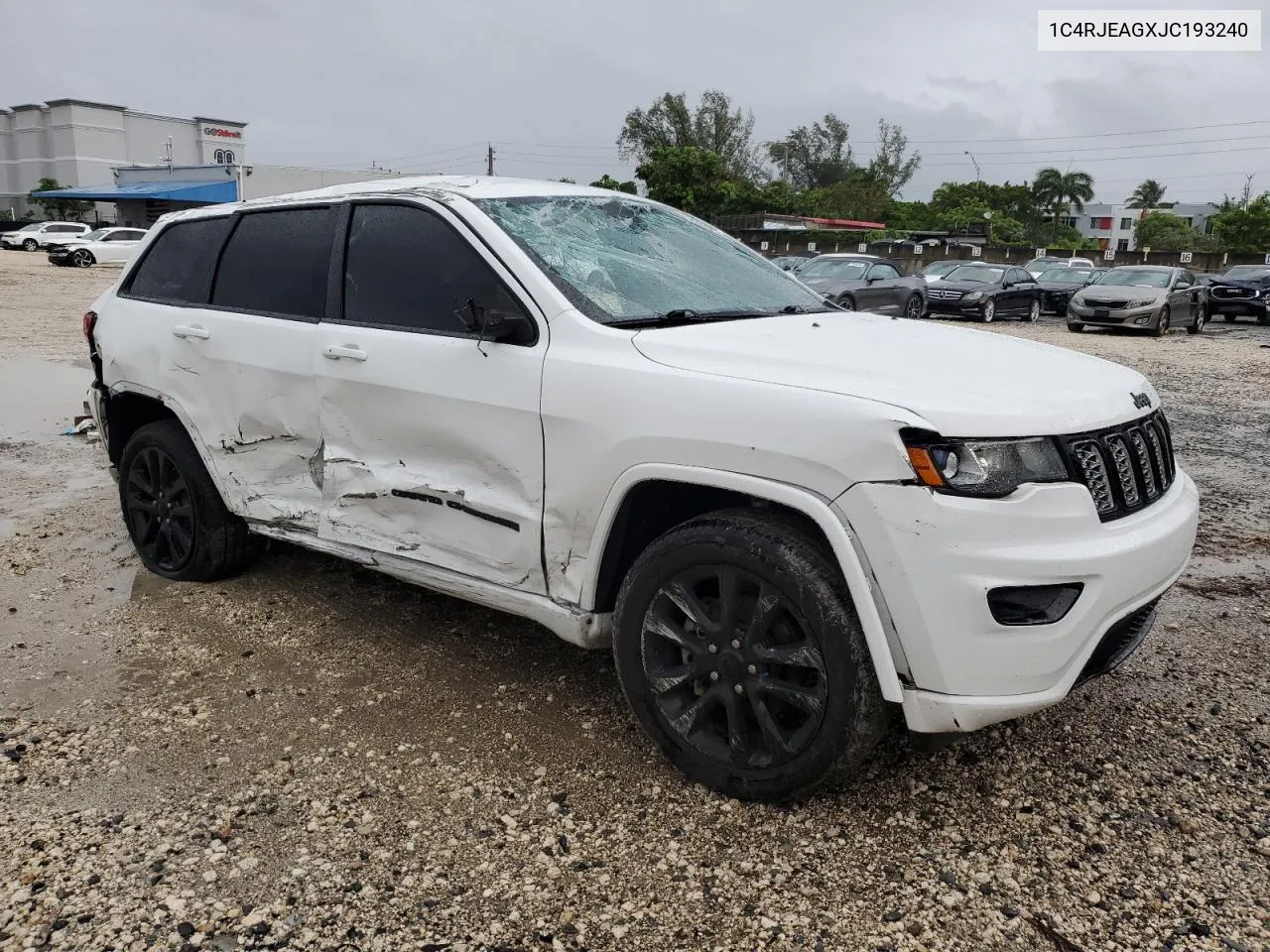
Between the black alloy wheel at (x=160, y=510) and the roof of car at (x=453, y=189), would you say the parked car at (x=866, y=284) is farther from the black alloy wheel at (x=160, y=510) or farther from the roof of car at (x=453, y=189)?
the black alloy wheel at (x=160, y=510)

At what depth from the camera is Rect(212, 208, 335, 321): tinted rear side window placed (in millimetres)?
3875

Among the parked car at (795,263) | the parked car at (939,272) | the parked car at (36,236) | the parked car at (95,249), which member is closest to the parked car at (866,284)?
the parked car at (795,263)

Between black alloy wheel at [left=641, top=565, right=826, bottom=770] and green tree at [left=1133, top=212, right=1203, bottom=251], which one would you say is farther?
green tree at [left=1133, top=212, right=1203, bottom=251]

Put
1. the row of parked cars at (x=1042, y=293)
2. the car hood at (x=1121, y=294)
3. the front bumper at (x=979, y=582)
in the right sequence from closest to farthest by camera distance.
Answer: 1. the front bumper at (x=979, y=582)
2. the row of parked cars at (x=1042, y=293)
3. the car hood at (x=1121, y=294)

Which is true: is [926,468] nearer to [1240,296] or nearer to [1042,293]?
[1042,293]

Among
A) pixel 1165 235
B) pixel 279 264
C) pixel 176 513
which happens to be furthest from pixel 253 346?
pixel 1165 235

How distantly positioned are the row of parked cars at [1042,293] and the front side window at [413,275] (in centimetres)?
1340

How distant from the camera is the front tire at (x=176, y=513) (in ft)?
14.4

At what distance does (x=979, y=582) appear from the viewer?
2383mm

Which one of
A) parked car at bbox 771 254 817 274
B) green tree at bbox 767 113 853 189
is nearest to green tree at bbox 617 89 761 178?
green tree at bbox 767 113 853 189

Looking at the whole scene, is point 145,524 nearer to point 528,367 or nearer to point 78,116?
point 528,367

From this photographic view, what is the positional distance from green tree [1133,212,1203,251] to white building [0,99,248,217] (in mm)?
68350

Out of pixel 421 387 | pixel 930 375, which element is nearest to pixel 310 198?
pixel 421 387

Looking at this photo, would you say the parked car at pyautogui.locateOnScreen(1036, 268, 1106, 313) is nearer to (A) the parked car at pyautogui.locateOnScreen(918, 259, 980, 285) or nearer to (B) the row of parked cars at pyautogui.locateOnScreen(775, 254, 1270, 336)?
(B) the row of parked cars at pyautogui.locateOnScreen(775, 254, 1270, 336)
